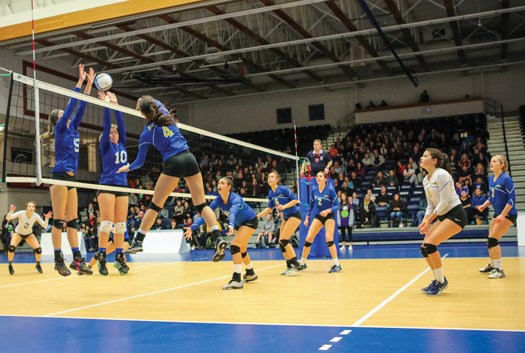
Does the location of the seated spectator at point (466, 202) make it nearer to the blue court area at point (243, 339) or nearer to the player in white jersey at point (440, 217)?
the player in white jersey at point (440, 217)

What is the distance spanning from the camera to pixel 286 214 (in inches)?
350

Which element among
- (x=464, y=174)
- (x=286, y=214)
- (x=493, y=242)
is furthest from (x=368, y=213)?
(x=493, y=242)

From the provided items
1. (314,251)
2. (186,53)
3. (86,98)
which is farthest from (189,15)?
(86,98)

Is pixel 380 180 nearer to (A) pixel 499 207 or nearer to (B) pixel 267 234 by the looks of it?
(B) pixel 267 234

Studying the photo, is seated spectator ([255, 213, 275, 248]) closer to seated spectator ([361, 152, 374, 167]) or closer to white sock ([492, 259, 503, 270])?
seated spectator ([361, 152, 374, 167])

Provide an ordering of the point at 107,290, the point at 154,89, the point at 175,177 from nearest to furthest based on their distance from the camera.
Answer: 1. the point at 175,177
2. the point at 107,290
3. the point at 154,89

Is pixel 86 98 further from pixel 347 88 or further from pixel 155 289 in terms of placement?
pixel 347 88

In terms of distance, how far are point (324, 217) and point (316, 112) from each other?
19.4 metres

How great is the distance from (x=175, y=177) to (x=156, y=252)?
11.5 meters

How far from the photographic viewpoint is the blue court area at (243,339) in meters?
3.52

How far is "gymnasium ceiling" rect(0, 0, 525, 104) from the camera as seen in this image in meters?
18.2

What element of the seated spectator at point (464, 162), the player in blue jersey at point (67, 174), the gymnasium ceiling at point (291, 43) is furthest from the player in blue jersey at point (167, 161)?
the seated spectator at point (464, 162)

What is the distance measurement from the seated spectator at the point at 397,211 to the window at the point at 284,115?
39.8 ft

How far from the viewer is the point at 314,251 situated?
1267 cm
